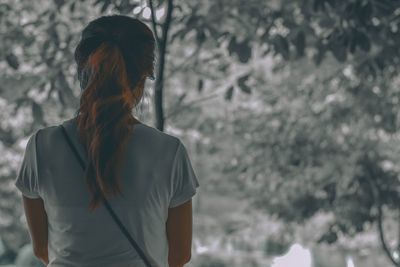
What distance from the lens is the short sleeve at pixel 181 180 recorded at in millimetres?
1965

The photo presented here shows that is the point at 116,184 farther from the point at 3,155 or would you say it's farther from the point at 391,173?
the point at 3,155

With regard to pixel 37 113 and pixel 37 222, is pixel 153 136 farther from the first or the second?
pixel 37 113

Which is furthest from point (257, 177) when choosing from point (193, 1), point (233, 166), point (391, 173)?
point (193, 1)

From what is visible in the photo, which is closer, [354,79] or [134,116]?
[134,116]

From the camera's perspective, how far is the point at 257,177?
6.73 metres

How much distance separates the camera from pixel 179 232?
2.01 m

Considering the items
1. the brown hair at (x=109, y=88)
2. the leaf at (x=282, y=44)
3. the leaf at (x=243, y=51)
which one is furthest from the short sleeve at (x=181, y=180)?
the leaf at (x=282, y=44)

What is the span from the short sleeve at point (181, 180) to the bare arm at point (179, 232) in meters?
0.02

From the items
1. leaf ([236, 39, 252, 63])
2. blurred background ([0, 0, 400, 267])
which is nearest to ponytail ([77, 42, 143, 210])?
blurred background ([0, 0, 400, 267])

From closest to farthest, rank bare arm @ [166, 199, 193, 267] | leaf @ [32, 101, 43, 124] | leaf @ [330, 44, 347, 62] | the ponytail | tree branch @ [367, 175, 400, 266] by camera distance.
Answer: the ponytail → bare arm @ [166, 199, 193, 267] → leaf @ [32, 101, 43, 124] → leaf @ [330, 44, 347, 62] → tree branch @ [367, 175, 400, 266]

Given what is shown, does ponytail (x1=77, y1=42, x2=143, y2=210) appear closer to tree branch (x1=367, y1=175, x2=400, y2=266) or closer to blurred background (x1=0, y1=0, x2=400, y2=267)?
Answer: blurred background (x1=0, y1=0, x2=400, y2=267)

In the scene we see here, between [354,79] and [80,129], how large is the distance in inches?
169

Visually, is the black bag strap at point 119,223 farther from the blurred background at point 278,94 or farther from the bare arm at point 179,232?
the blurred background at point 278,94

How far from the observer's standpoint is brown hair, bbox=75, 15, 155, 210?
1.87 metres
